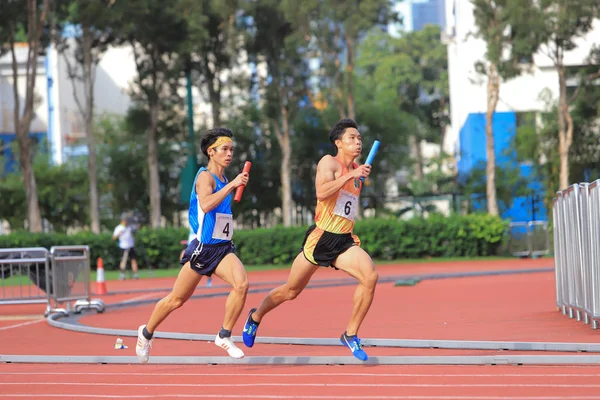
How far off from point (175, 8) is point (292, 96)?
18.6 feet

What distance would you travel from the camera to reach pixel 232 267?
10.3 metres

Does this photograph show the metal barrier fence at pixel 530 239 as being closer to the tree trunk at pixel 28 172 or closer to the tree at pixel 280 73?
the tree at pixel 280 73

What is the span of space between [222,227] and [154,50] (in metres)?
34.6

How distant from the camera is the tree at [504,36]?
124 ft

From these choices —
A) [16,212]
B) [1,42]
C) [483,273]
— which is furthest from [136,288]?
[16,212]

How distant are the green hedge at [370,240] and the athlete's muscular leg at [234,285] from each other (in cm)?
2767

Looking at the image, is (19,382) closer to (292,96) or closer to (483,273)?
(483,273)

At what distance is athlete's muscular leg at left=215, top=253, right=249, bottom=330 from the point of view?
10.2 meters

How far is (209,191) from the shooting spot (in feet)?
33.7

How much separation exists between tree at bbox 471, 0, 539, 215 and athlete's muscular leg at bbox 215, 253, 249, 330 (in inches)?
1145

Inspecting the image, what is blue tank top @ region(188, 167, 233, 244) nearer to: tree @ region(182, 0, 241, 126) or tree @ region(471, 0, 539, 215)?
tree @ region(471, 0, 539, 215)

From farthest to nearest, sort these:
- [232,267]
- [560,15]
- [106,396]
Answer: [560,15], [232,267], [106,396]

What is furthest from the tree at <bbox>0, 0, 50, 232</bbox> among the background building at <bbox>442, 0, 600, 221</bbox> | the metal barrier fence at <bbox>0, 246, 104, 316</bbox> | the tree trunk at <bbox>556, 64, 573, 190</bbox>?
the metal barrier fence at <bbox>0, 246, 104, 316</bbox>

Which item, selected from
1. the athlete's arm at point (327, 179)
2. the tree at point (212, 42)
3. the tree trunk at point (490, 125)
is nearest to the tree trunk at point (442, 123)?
the tree at point (212, 42)
